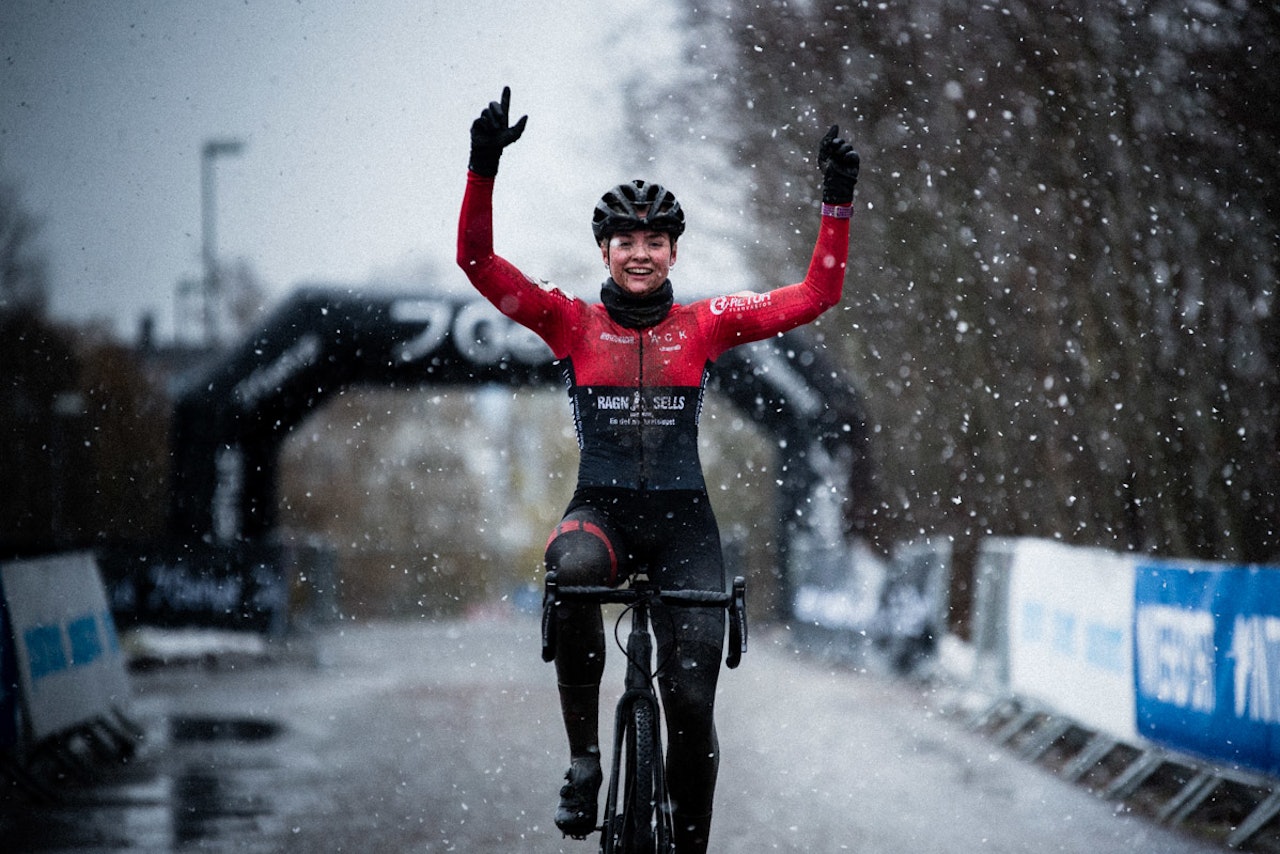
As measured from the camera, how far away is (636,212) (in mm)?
4465

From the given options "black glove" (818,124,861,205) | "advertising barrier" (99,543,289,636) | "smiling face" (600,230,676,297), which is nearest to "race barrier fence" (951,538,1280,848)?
"black glove" (818,124,861,205)

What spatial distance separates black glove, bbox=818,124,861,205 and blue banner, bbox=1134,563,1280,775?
385cm

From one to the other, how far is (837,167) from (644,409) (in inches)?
36.6

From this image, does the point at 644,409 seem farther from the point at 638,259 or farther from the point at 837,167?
the point at 837,167

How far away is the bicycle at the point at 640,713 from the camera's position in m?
3.95

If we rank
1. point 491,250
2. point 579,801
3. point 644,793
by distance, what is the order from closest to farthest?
point 644,793 < point 579,801 < point 491,250

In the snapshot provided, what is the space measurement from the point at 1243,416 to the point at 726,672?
624 cm

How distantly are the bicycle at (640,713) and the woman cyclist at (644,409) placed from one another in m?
0.10

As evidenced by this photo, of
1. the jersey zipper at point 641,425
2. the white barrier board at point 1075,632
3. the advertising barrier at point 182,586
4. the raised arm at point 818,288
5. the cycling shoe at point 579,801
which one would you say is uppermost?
the raised arm at point 818,288

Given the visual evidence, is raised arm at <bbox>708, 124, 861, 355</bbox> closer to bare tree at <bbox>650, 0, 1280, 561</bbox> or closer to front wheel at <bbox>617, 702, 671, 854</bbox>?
front wheel at <bbox>617, 702, 671, 854</bbox>

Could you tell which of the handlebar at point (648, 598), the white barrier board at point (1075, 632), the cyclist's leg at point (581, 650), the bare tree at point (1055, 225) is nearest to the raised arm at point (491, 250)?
the cyclist's leg at point (581, 650)

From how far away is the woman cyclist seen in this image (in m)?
4.25

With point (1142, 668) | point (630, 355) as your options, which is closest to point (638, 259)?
point (630, 355)

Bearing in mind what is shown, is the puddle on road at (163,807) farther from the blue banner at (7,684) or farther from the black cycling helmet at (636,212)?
the black cycling helmet at (636,212)
